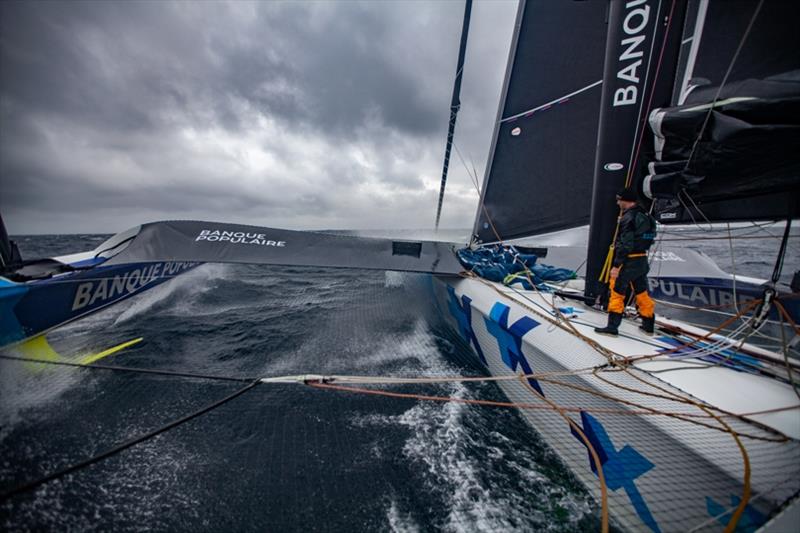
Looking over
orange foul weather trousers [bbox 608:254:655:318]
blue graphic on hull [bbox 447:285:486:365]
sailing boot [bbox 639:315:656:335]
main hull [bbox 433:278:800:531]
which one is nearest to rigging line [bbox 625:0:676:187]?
orange foul weather trousers [bbox 608:254:655:318]

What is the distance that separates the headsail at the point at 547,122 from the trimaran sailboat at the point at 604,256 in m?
0.02

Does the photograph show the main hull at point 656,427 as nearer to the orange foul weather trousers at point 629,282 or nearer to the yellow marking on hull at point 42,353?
the orange foul weather trousers at point 629,282

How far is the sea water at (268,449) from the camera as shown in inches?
54.1

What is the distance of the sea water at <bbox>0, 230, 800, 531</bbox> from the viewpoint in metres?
1.38

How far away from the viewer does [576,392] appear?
1.63m

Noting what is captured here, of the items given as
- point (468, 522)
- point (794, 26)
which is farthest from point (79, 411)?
point (794, 26)

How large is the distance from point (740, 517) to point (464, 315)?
2.34m

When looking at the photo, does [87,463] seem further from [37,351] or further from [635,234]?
[635,234]

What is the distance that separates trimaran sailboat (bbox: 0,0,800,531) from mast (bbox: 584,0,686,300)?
11 millimetres

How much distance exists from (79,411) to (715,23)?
6311 millimetres

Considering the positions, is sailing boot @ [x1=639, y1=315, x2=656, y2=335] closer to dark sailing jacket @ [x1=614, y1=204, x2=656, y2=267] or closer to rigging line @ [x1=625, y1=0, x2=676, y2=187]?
dark sailing jacket @ [x1=614, y1=204, x2=656, y2=267]

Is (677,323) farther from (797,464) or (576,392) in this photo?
(797,464)

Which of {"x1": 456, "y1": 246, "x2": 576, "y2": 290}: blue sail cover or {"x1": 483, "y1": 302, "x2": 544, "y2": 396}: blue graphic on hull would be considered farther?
{"x1": 456, "y1": 246, "x2": 576, "y2": 290}: blue sail cover

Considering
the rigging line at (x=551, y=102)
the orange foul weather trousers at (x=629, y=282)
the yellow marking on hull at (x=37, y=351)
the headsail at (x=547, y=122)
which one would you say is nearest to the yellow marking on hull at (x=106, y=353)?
the yellow marking on hull at (x=37, y=351)
